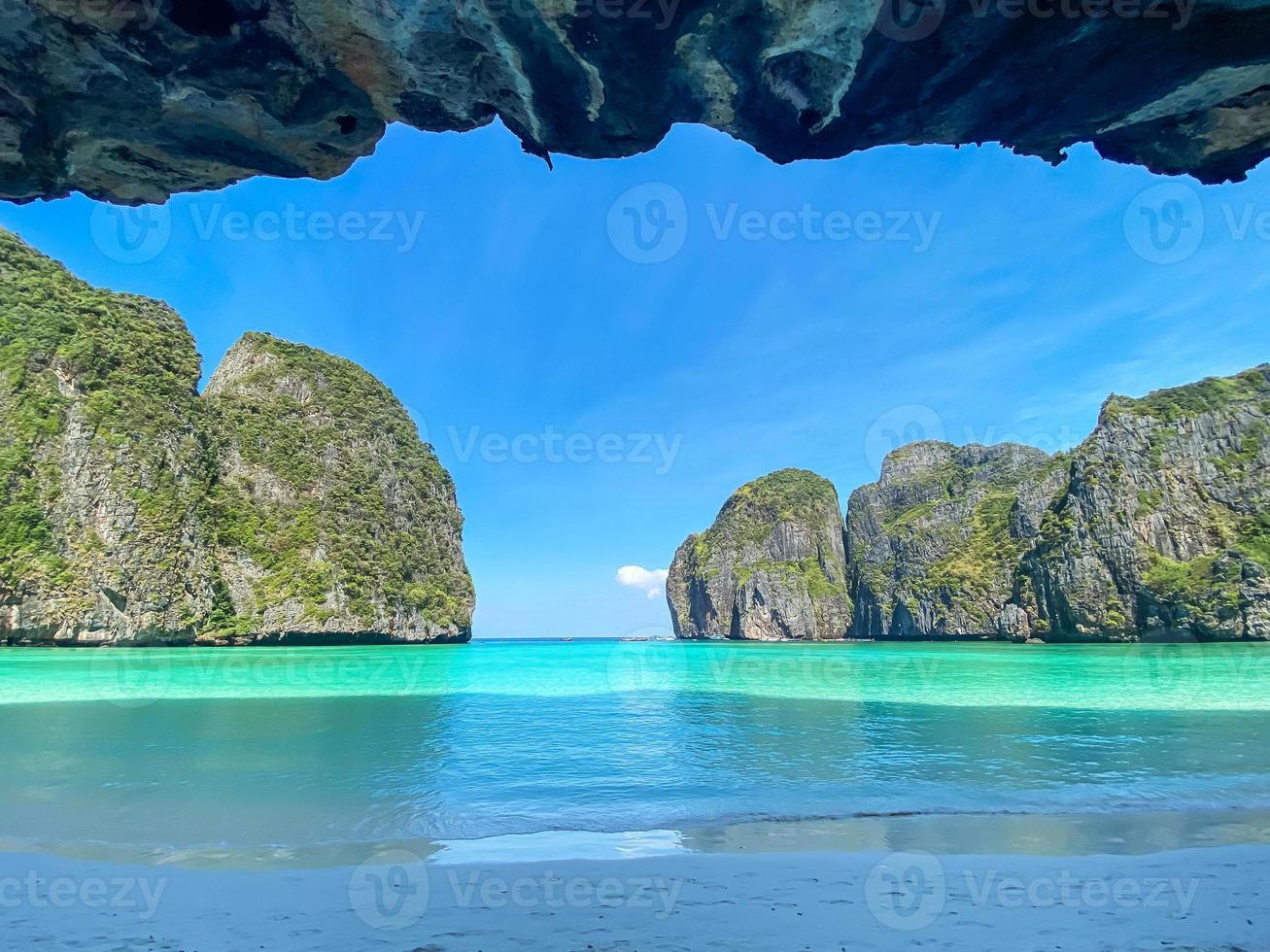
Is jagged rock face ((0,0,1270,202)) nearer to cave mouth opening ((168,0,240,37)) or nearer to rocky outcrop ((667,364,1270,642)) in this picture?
cave mouth opening ((168,0,240,37))

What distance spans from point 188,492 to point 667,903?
78.0 meters

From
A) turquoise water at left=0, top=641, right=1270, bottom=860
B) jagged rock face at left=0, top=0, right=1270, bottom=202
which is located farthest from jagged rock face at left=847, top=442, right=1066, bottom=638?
jagged rock face at left=0, top=0, right=1270, bottom=202

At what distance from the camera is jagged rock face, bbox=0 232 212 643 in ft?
172

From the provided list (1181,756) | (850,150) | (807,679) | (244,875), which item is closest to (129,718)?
(244,875)

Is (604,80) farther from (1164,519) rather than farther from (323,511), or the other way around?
(1164,519)

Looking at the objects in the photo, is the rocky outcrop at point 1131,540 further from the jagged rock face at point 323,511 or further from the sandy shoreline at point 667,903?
the jagged rock face at point 323,511

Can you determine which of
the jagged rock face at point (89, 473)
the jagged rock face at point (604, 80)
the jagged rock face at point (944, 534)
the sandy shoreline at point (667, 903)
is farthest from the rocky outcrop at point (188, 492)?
the jagged rock face at point (944, 534)

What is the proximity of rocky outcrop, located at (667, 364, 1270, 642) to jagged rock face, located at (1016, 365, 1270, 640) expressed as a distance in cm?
14

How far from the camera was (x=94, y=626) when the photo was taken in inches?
2111

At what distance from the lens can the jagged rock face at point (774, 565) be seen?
14450cm

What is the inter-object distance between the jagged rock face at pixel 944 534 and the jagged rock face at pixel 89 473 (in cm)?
11159

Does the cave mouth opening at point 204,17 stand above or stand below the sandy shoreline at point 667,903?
above

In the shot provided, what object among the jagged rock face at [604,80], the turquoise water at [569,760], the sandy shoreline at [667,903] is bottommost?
the turquoise water at [569,760]

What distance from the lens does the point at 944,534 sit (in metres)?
122
